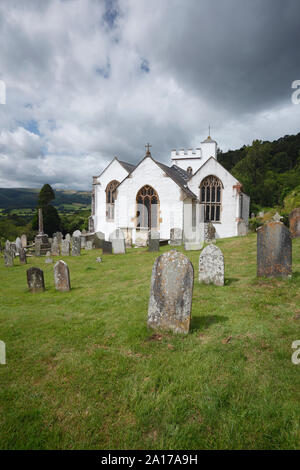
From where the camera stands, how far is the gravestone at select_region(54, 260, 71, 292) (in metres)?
7.85

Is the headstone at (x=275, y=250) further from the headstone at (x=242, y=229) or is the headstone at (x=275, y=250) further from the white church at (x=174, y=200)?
the headstone at (x=242, y=229)

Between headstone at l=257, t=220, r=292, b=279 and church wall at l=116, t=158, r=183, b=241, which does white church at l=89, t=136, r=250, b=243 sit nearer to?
church wall at l=116, t=158, r=183, b=241

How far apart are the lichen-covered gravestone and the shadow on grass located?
37 cm

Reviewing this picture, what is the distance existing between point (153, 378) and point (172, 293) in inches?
58.5

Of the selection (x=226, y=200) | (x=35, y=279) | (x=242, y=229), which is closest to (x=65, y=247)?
(x=35, y=279)

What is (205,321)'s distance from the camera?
461 centimetres

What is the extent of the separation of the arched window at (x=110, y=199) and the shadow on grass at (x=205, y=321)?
21.7m

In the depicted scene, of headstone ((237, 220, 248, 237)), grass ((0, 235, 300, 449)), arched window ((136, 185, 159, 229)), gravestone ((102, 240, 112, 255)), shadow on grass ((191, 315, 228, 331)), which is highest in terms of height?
arched window ((136, 185, 159, 229))

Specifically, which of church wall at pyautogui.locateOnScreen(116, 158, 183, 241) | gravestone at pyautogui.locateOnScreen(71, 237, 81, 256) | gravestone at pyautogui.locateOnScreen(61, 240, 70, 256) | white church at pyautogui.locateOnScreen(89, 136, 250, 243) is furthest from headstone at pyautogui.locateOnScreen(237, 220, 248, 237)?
gravestone at pyautogui.locateOnScreen(61, 240, 70, 256)

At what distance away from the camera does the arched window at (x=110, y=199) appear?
25703mm

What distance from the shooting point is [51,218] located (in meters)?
42.0

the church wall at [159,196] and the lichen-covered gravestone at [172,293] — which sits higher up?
the church wall at [159,196]

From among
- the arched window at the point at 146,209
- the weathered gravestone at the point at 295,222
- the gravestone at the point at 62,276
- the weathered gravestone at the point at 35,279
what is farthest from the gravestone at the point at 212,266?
the arched window at the point at 146,209
